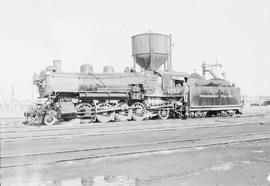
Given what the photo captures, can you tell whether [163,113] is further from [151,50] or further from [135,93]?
[151,50]

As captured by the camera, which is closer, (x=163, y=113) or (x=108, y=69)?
(x=108, y=69)

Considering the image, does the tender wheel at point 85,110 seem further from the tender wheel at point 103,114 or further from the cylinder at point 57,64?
the cylinder at point 57,64

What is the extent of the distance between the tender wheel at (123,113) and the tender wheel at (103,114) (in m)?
0.34

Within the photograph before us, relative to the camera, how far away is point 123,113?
15641 millimetres

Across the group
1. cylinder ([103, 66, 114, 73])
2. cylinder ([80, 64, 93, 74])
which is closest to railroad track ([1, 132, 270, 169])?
cylinder ([80, 64, 93, 74])

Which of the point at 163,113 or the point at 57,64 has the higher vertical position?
the point at 57,64

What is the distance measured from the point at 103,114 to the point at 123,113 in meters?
1.07

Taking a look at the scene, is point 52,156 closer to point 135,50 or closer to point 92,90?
point 92,90

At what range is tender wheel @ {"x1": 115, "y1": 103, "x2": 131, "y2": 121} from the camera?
1545 cm

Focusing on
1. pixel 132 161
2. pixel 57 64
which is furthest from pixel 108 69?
pixel 132 161

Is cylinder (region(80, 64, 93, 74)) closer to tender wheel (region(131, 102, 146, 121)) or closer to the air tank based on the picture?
tender wheel (region(131, 102, 146, 121))

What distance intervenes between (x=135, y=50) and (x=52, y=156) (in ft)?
48.5

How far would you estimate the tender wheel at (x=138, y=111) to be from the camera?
52.5 ft

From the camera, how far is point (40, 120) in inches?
557
